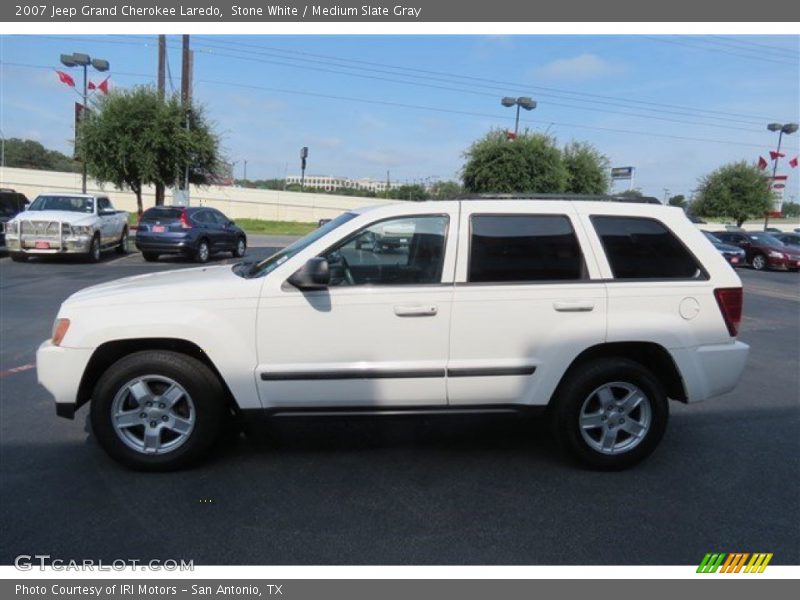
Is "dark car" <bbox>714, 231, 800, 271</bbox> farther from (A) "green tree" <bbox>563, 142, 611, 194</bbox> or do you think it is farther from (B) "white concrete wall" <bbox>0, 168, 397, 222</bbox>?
(B) "white concrete wall" <bbox>0, 168, 397, 222</bbox>

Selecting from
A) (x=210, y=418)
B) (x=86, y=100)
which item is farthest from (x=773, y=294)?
(x=86, y=100)

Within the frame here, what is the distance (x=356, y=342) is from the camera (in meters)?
4.06

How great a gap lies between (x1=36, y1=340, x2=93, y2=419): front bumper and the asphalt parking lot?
0.50 metres

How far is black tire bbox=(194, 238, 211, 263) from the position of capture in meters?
18.3

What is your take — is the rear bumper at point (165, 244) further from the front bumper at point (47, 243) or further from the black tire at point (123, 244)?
the black tire at point (123, 244)

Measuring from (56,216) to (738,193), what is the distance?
42.6m

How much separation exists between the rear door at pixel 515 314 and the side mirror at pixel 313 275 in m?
0.85

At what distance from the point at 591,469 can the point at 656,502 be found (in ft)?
1.69

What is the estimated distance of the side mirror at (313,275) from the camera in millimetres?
3900

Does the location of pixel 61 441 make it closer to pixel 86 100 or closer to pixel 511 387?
pixel 511 387

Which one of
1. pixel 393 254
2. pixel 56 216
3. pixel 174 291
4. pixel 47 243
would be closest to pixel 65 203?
pixel 56 216

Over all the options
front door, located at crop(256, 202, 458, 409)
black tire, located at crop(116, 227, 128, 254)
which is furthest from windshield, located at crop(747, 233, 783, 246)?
front door, located at crop(256, 202, 458, 409)

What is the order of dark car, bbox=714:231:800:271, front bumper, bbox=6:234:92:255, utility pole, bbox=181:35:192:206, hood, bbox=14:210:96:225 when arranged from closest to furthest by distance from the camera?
front bumper, bbox=6:234:92:255, hood, bbox=14:210:96:225, dark car, bbox=714:231:800:271, utility pole, bbox=181:35:192:206

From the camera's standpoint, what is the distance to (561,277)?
427cm
